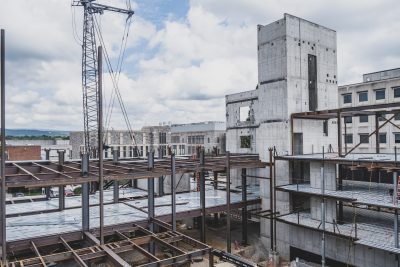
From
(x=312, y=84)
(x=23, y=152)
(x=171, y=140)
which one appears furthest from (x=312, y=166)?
(x=171, y=140)

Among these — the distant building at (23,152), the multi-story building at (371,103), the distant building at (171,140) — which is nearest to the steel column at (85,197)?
the multi-story building at (371,103)

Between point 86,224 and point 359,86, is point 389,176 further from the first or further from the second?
point 359,86

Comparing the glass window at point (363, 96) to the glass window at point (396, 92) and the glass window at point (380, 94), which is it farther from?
the glass window at point (396, 92)

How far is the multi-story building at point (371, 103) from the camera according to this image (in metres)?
55.4

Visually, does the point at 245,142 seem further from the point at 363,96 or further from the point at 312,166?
the point at 363,96

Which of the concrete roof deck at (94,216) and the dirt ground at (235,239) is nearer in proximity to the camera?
the concrete roof deck at (94,216)

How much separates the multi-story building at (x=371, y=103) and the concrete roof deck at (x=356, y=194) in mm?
29935

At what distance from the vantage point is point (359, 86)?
6019 centimetres

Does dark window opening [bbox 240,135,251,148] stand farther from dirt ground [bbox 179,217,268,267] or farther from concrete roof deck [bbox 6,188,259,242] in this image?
concrete roof deck [bbox 6,188,259,242]

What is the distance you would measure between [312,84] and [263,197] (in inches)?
475

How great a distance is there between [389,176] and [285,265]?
1360cm

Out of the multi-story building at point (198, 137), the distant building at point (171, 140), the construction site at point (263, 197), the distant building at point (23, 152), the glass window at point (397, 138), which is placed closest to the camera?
the construction site at point (263, 197)

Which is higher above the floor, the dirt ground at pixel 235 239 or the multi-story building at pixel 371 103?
the multi-story building at pixel 371 103

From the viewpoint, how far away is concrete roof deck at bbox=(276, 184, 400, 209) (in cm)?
2141
